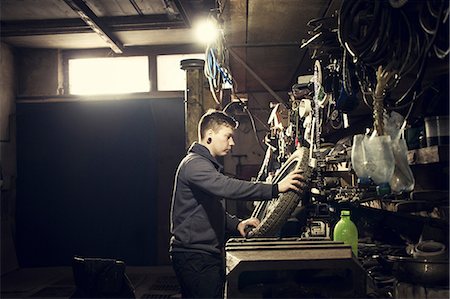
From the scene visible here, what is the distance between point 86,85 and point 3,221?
8.61ft

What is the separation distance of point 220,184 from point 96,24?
4484mm

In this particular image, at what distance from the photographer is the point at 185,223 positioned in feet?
10.2

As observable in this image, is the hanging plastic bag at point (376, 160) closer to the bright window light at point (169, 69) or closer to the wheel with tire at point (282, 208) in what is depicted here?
the wheel with tire at point (282, 208)

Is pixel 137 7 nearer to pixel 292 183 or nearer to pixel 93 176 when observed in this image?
pixel 93 176

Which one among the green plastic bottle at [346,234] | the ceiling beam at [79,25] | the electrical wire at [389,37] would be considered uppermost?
the ceiling beam at [79,25]

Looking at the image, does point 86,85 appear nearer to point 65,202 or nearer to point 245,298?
point 65,202

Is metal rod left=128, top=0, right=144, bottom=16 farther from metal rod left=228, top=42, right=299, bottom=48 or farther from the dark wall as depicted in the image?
metal rod left=228, top=42, right=299, bottom=48

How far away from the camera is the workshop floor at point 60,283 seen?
6.38 metres

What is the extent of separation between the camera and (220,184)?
2854 mm

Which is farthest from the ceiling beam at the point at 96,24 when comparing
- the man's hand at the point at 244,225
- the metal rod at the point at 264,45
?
the man's hand at the point at 244,225

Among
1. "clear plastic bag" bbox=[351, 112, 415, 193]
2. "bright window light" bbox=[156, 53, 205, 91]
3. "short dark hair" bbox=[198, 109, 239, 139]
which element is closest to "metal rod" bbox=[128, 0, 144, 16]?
"bright window light" bbox=[156, 53, 205, 91]

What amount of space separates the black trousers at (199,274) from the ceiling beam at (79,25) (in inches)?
176

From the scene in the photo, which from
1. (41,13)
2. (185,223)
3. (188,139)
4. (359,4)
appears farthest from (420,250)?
(41,13)

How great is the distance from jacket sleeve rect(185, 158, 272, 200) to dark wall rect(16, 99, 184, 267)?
15.8ft
